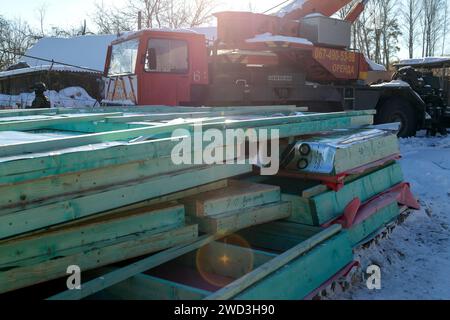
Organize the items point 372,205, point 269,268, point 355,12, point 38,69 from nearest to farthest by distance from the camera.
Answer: point 269,268 < point 372,205 < point 355,12 < point 38,69

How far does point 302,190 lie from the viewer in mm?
3445

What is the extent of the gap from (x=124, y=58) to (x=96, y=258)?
19.9 feet

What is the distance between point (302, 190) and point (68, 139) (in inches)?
68.7

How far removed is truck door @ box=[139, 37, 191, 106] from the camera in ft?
24.2

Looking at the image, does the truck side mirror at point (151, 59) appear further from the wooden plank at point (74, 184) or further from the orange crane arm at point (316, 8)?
the wooden plank at point (74, 184)

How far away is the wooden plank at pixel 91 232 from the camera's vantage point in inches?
78.8

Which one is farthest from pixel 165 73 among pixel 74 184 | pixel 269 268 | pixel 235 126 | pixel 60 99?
pixel 60 99

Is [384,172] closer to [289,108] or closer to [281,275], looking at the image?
[289,108]

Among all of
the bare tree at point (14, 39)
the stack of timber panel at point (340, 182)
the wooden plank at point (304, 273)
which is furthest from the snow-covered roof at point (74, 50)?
the wooden plank at point (304, 273)

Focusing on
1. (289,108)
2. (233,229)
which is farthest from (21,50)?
(233,229)

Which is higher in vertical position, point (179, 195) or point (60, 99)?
point (60, 99)

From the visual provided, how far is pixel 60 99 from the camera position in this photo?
16.1 metres

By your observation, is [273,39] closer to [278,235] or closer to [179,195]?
[278,235]

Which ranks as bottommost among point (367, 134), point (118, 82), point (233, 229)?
point (233, 229)
